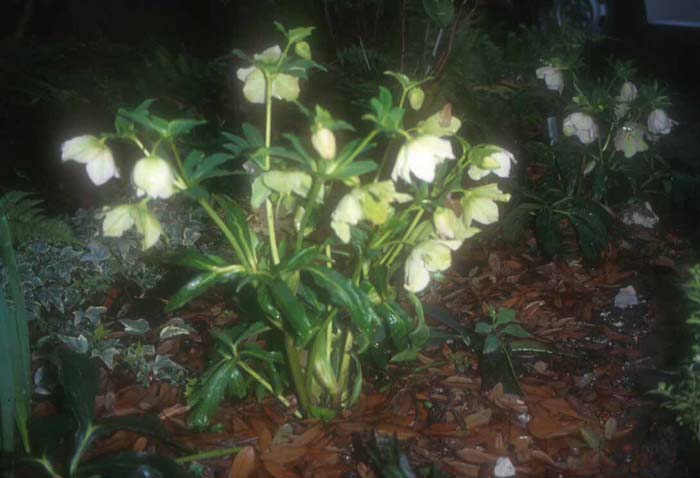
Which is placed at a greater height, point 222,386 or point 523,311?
point 222,386

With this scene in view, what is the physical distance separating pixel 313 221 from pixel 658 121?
1.47 meters

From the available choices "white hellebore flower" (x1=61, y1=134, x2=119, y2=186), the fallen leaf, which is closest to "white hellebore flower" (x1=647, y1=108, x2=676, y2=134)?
the fallen leaf

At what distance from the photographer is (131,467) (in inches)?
55.2

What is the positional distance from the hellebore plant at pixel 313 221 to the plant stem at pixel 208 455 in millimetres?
80

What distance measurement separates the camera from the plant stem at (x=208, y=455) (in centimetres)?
155

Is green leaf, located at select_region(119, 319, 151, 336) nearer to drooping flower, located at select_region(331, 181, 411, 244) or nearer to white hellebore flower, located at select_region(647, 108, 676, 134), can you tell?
drooping flower, located at select_region(331, 181, 411, 244)

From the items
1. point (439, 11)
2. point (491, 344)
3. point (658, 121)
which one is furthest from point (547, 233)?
point (439, 11)

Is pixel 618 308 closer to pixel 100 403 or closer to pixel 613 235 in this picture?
pixel 613 235

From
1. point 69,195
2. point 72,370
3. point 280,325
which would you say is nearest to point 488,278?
point 280,325

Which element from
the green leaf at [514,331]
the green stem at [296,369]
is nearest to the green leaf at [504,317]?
the green leaf at [514,331]

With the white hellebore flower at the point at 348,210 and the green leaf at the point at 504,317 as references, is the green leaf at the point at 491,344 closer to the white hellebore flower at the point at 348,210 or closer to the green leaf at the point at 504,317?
the green leaf at the point at 504,317

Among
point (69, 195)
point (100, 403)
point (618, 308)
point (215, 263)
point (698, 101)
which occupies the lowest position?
point (698, 101)

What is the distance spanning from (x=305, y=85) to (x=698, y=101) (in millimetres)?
2803

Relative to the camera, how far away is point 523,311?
2.19 m
